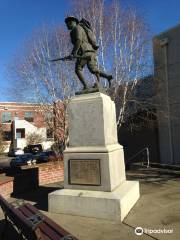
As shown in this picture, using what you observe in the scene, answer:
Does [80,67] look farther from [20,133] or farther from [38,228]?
[20,133]

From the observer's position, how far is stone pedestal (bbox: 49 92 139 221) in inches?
272

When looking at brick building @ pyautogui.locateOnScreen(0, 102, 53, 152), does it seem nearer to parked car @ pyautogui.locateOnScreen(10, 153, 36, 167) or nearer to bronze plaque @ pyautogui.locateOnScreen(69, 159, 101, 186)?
parked car @ pyautogui.locateOnScreen(10, 153, 36, 167)

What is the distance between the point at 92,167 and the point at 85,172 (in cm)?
22

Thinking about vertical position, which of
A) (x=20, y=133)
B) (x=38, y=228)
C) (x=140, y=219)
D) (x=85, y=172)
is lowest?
(x=140, y=219)

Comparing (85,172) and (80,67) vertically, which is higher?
(80,67)

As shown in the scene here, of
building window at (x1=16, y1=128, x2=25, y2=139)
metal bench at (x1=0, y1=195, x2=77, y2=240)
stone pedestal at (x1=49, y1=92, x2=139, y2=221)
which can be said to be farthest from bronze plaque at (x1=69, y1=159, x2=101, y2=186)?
building window at (x1=16, y1=128, x2=25, y2=139)

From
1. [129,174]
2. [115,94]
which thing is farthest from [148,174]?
[115,94]

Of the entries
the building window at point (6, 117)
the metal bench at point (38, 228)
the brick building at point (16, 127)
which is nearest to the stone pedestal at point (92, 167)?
the metal bench at point (38, 228)

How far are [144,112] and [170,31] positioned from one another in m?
4.90

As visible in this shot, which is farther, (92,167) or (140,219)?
(92,167)

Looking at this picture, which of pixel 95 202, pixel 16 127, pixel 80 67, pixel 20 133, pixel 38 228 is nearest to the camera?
pixel 38 228

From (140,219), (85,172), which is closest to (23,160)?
(85,172)

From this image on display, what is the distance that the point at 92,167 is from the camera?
7.23 meters

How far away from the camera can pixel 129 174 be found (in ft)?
42.0
